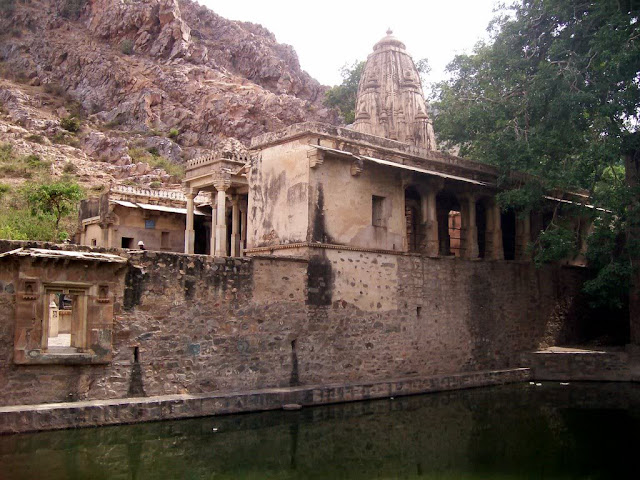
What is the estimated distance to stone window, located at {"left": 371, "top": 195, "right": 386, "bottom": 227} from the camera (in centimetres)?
1534

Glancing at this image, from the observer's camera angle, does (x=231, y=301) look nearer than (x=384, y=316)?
Yes

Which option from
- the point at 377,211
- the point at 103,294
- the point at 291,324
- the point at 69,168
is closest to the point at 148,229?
the point at 377,211

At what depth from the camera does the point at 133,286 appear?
11016 millimetres

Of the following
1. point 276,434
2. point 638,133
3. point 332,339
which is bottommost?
point 276,434

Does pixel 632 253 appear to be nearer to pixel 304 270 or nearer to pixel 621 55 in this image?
pixel 621 55

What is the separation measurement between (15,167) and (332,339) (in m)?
29.0

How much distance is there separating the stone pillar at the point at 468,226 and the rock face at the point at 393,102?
3.39m

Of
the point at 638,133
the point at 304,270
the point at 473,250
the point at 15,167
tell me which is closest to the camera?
the point at 304,270

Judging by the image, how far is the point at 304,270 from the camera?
1331cm

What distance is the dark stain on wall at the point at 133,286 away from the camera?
35.9 feet

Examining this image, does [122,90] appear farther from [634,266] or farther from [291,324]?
[634,266]

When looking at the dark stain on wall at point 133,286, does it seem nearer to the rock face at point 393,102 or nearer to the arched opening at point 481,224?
the rock face at point 393,102

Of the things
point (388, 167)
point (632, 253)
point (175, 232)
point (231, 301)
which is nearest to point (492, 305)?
point (632, 253)

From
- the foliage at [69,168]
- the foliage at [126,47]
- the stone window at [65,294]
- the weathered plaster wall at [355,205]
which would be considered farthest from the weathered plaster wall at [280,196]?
the foliage at [126,47]
